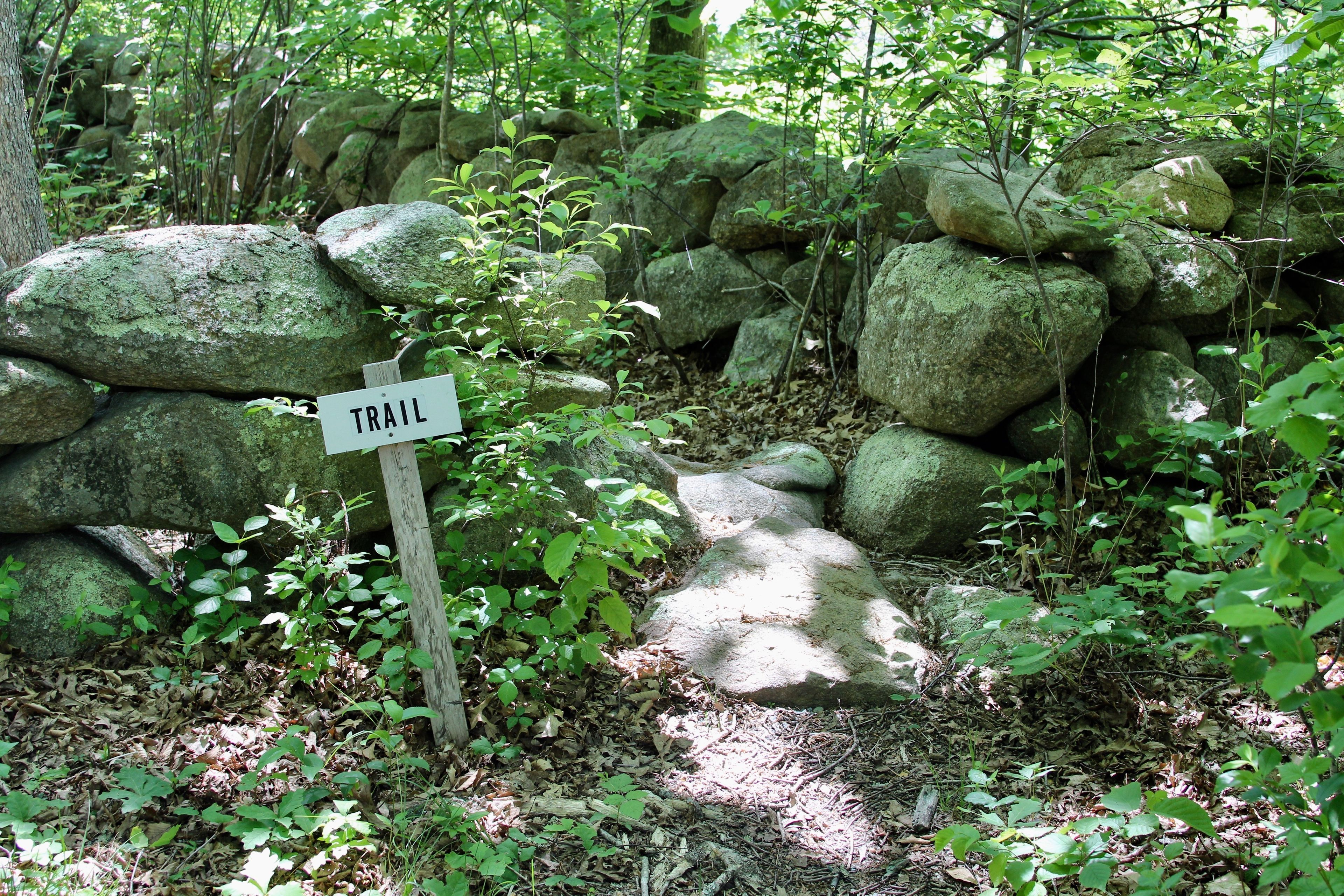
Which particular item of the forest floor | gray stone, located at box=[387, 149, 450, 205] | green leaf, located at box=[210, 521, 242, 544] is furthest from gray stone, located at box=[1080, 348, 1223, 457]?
gray stone, located at box=[387, 149, 450, 205]

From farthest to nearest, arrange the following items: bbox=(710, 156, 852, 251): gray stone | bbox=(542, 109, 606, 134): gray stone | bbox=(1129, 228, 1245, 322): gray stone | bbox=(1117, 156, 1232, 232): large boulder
→ 1. bbox=(542, 109, 606, 134): gray stone
2. bbox=(710, 156, 852, 251): gray stone
3. bbox=(1117, 156, 1232, 232): large boulder
4. bbox=(1129, 228, 1245, 322): gray stone

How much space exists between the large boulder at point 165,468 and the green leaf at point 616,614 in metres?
1.33

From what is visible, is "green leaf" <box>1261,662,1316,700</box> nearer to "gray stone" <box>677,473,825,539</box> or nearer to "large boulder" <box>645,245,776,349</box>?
"gray stone" <box>677,473,825,539</box>

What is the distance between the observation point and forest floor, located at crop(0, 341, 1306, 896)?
2.59 m

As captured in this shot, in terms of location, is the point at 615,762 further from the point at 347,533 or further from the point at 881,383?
the point at 881,383

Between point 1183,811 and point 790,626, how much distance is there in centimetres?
196

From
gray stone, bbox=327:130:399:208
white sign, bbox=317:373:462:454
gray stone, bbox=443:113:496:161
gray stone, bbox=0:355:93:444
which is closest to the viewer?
white sign, bbox=317:373:462:454

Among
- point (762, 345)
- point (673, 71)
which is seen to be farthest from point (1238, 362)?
point (673, 71)

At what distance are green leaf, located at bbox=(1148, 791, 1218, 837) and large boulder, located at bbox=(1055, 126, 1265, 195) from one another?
385 centimetres

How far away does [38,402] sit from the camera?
344 cm

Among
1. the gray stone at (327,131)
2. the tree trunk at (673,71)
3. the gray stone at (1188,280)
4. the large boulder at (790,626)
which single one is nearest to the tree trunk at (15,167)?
the large boulder at (790,626)

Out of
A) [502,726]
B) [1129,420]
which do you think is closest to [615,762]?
[502,726]

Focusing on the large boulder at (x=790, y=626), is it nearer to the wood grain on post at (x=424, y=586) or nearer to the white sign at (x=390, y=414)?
the wood grain on post at (x=424, y=586)

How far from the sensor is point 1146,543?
4453mm
